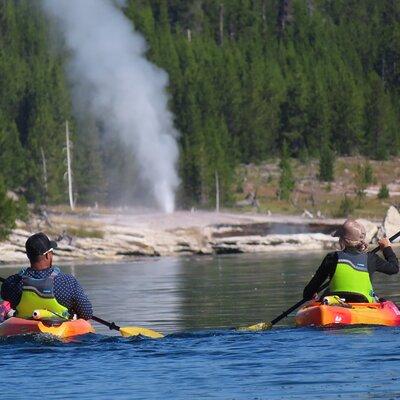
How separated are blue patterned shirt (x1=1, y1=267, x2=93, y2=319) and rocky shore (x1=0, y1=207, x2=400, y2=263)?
139ft

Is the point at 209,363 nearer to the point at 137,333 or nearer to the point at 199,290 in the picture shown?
the point at 137,333

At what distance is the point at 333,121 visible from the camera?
112125 mm

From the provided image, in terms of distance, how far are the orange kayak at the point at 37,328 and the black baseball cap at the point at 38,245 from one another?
35.0 inches

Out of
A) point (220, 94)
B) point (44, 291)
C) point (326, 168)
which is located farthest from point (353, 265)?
point (220, 94)

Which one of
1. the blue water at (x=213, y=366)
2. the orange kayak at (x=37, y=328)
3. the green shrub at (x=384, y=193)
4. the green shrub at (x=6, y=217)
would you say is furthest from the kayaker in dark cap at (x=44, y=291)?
the green shrub at (x=384, y=193)

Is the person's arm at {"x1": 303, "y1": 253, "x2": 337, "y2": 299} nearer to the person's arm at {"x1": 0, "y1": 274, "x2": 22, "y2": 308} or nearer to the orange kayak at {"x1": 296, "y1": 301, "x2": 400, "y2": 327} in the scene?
the orange kayak at {"x1": 296, "y1": 301, "x2": 400, "y2": 327}

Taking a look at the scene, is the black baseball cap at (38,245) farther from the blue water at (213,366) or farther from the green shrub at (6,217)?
the green shrub at (6,217)

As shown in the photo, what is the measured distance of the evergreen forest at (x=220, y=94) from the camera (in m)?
92.6

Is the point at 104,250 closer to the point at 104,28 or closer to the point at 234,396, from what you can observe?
the point at 234,396

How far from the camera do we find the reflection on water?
947 inches

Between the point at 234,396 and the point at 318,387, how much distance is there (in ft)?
2.85

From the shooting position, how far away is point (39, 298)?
58.6 feet

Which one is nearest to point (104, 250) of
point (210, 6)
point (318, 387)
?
point (318, 387)

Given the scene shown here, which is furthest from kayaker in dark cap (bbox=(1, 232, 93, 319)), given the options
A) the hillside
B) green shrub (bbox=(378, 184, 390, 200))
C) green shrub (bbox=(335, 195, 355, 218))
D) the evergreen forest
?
green shrub (bbox=(378, 184, 390, 200))
